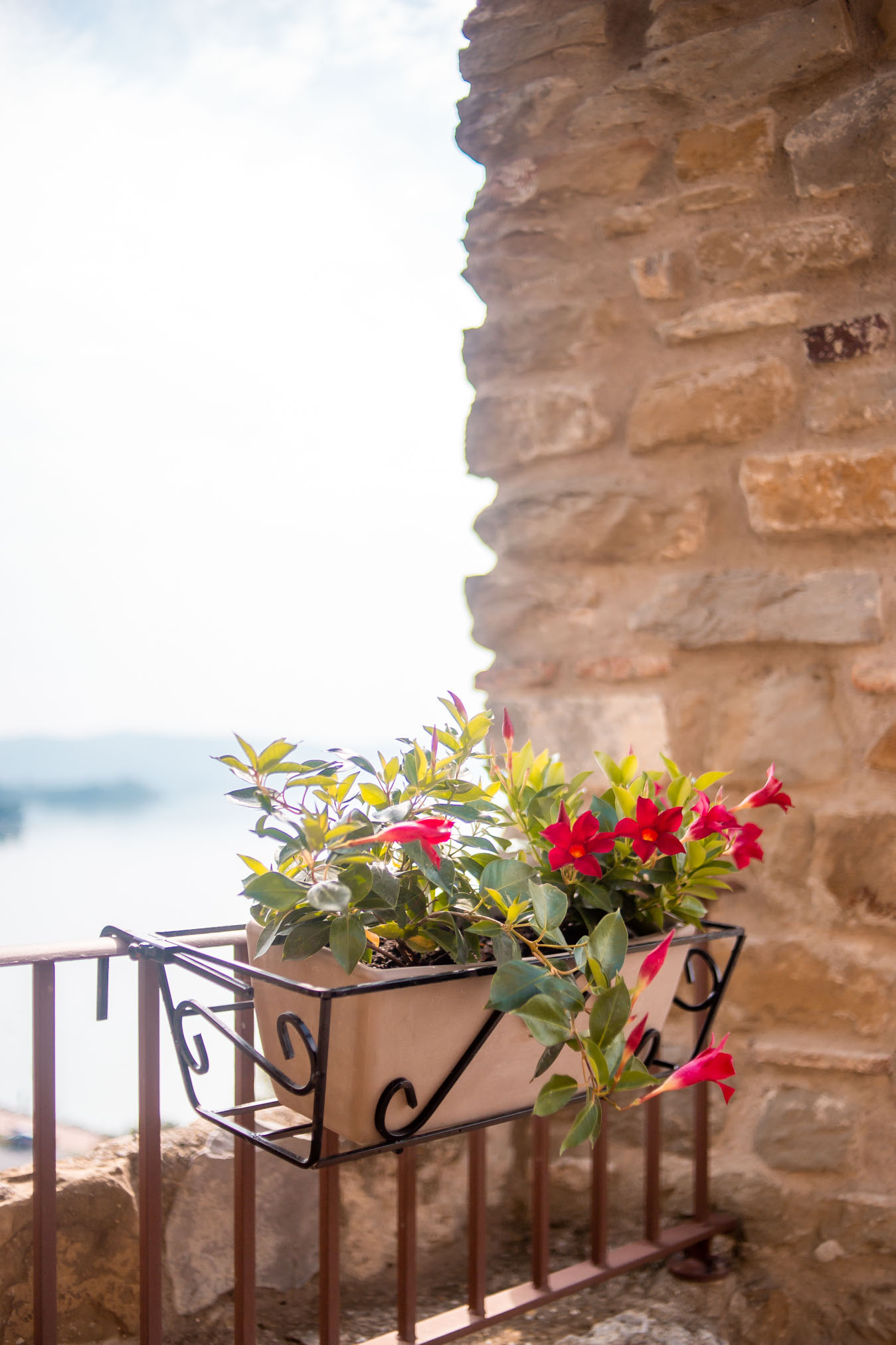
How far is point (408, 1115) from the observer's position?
0.71m

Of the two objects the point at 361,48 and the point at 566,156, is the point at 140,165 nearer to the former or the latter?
the point at 361,48

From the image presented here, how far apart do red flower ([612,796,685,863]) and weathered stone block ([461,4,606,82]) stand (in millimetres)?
1285

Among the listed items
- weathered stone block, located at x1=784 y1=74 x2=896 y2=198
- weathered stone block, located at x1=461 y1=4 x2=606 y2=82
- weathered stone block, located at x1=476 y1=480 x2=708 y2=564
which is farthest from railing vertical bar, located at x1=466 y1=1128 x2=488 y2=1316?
weathered stone block, located at x1=461 y1=4 x2=606 y2=82

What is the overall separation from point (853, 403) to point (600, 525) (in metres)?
0.38

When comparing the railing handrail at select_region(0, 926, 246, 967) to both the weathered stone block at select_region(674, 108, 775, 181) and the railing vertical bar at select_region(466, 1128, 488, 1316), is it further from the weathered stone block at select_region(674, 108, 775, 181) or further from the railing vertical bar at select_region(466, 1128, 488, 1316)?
the weathered stone block at select_region(674, 108, 775, 181)

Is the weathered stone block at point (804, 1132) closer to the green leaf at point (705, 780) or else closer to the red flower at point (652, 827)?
the green leaf at point (705, 780)

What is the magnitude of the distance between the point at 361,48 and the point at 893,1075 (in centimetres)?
195

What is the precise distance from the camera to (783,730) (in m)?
1.27

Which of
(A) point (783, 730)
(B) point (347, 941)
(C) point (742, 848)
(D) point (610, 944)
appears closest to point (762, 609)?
(A) point (783, 730)

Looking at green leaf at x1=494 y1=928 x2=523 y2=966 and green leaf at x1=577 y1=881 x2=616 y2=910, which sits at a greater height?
green leaf at x1=577 y1=881 x2=616 y2=910

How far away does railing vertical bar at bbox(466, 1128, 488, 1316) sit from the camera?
3.47 ft

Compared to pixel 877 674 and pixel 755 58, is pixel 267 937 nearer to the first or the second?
pixel 877 674

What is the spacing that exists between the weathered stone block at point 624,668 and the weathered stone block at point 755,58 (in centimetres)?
82

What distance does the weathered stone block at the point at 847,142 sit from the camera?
4.06ft
